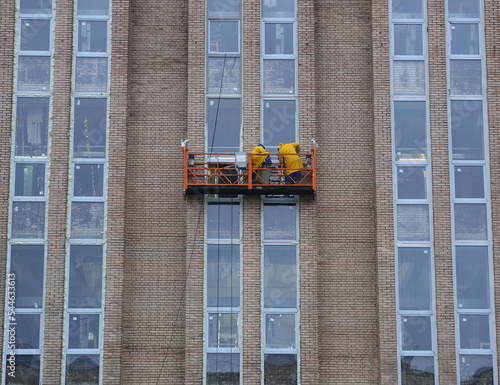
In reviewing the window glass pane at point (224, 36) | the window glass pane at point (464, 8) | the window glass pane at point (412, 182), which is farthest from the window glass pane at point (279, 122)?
the window glass pane at point (464, 8)

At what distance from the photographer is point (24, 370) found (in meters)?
26.5

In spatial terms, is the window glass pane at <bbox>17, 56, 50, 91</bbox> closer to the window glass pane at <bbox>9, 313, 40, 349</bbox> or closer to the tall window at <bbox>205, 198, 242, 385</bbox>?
the tall window at <bbox>205, 198, 242, 385</bbox>

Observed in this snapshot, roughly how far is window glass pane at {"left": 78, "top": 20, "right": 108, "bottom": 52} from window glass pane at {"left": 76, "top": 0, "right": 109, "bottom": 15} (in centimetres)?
29

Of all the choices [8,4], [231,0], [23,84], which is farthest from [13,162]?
[231,0]

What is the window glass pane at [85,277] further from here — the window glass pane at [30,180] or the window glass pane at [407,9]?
the window glass pane at [407,9]

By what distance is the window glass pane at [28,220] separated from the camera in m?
27.3

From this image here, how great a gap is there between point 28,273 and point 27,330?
5.07ft

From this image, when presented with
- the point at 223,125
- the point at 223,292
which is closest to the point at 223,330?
the point at 223,292

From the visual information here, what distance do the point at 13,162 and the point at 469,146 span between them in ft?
41.8

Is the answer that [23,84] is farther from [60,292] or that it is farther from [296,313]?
[296,313]

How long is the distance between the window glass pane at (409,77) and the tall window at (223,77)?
4466mm

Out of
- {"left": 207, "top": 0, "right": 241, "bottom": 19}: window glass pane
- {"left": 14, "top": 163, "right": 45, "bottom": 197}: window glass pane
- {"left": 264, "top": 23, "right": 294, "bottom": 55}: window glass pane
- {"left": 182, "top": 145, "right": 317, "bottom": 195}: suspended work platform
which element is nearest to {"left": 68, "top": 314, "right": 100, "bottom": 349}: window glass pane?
{"left": 14, "top": 163, "right": 45, "bottom": 197}: window glass pane

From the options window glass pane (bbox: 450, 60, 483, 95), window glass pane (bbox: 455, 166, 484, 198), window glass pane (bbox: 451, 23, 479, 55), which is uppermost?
window glass pane (bbox: 451, 23, 479, 55)

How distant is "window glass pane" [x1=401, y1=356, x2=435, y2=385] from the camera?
87.3 feet
